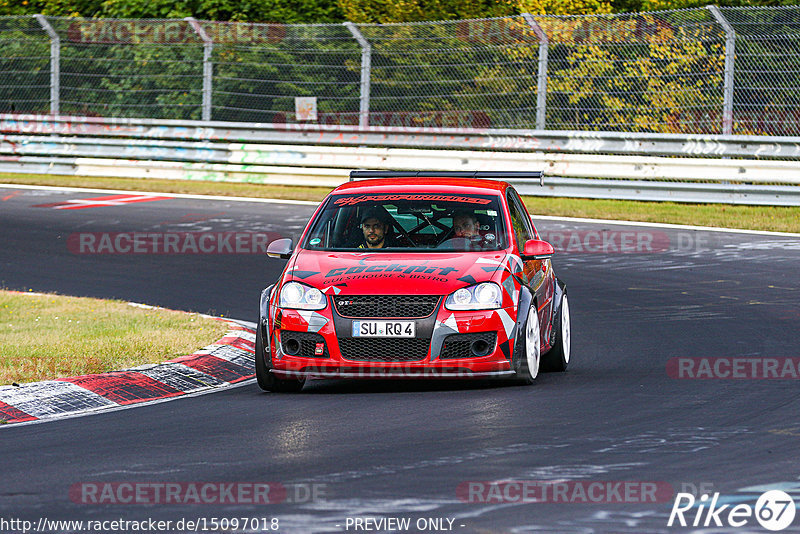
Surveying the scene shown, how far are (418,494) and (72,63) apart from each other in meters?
20.9

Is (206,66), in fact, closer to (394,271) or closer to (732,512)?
(394,271)

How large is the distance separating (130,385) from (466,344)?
2.26 m

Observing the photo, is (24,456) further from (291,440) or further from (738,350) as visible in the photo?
(738,350)

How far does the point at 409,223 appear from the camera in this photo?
984 cm

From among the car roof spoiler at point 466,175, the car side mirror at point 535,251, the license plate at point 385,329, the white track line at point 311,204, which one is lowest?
the white track line at point 311,204

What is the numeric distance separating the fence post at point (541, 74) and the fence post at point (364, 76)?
2920 mm

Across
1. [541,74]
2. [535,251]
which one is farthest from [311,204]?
[535,251]

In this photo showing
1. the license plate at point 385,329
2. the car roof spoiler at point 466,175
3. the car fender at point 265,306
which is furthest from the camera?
the car roof spoiler at point 466,175

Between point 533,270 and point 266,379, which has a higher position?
point 533,270

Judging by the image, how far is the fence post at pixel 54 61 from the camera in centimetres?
2503

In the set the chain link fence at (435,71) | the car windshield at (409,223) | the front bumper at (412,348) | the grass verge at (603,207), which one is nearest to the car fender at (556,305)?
the car windshield at (409,223)

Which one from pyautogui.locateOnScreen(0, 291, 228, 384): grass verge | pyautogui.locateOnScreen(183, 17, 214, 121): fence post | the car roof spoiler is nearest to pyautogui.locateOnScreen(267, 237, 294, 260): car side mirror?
pyautogui.locateOnScreen(0, 291, 228, 384): grass verge

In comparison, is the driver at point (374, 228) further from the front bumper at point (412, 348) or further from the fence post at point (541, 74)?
the fence post at point (541, 74)

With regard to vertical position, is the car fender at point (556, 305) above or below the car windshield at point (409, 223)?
below
